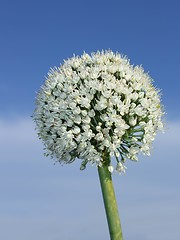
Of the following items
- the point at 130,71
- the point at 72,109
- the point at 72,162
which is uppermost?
the point at 130,71

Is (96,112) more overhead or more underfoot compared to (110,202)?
more overhead

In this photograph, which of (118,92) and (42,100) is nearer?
(118,92)

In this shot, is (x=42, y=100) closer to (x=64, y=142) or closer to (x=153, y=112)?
(x=64, y=142)

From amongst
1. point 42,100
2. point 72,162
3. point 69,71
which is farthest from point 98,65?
point 72,162

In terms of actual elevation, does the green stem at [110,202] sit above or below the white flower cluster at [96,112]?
below

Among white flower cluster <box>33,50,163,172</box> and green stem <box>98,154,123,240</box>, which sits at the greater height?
white flower cluster <box>33,50,163,172</box>

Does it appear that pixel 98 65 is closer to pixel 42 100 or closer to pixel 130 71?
pixel 130 71

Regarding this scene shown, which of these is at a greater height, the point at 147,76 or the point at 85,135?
the point at 147,76
